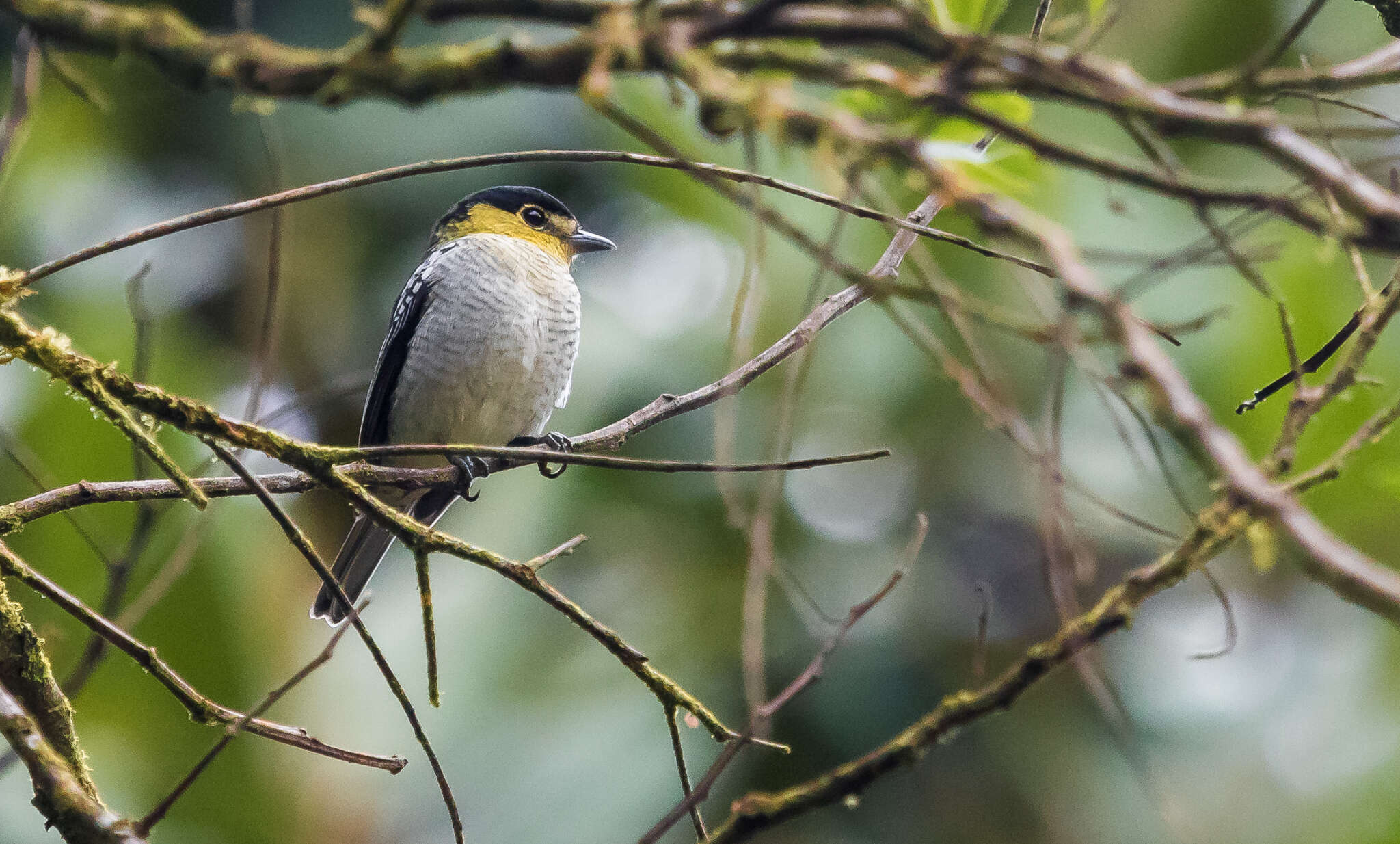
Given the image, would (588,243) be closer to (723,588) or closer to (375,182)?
(723,588)

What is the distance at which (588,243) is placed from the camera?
4.73 meters

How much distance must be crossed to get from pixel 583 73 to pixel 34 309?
233 inches

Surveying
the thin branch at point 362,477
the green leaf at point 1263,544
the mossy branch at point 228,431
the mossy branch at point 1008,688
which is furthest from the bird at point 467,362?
the green leaf at point 1263,544

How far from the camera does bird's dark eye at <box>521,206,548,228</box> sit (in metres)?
4.65

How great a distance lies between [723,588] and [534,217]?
280 cm

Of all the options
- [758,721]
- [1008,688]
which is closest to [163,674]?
[758,721]

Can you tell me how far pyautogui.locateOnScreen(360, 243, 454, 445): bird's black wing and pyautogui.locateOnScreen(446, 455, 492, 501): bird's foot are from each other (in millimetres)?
760

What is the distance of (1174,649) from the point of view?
5.98 m

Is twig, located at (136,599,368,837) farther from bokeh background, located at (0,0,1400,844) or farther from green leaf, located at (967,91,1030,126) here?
bokeh background, located at (0,0,1400,844)

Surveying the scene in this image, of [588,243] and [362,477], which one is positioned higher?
[588,243]

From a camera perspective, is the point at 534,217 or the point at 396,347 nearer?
the point at 396,347

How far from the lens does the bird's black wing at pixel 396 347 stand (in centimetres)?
418

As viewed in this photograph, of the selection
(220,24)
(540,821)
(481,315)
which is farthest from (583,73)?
(220,24)

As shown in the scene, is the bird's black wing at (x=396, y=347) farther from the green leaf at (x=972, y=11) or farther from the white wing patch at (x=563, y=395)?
the green leaf at (x=972, y=11)
